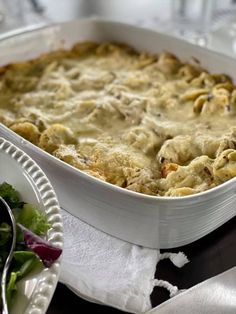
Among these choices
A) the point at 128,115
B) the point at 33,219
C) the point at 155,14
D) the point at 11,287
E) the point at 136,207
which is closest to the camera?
the point at 11,287

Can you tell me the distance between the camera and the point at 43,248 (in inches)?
43.4

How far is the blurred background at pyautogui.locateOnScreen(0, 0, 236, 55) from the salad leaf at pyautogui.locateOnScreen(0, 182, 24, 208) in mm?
1102

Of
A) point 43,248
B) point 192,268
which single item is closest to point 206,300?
point 192,268

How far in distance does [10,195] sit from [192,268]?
1.41 feet

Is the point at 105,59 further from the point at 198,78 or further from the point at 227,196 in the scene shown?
the point at 227,196

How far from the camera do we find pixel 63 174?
4.45 ft

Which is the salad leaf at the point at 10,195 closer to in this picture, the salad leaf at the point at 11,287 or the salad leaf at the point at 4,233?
the salad leaf at the point at 4,233

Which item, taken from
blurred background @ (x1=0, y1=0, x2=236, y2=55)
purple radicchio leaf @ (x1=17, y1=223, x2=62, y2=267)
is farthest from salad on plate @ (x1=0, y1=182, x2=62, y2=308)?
blurred background @ (x1=0, y1=0, x2=236, y2=55)

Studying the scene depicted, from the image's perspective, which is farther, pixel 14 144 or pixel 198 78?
pixel 198 78

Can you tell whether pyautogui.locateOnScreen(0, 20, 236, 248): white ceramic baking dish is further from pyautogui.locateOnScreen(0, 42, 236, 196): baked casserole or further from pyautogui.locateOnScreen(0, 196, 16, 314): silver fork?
pyautogui.locateOnScreen(0, 196, 16, 314): silver fork

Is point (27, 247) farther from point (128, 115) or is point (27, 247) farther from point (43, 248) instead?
point (128, 115)

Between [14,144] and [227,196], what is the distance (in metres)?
0.52

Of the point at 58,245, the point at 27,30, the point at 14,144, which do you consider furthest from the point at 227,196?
the point at 27,30

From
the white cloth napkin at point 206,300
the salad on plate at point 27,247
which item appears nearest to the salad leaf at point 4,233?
the salad on plate at point 27,247
